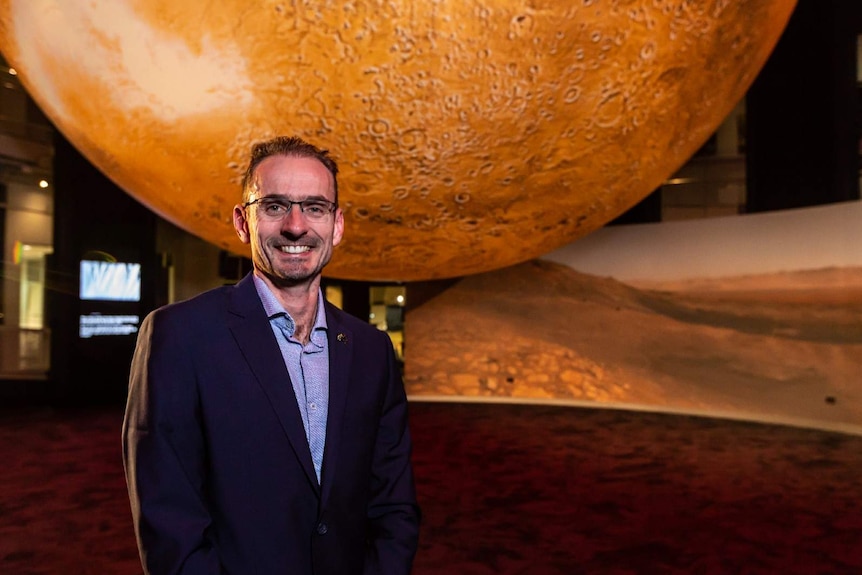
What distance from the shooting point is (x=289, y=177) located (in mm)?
1245

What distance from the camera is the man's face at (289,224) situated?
49.1 inches

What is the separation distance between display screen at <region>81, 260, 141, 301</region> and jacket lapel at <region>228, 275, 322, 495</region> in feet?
23.2

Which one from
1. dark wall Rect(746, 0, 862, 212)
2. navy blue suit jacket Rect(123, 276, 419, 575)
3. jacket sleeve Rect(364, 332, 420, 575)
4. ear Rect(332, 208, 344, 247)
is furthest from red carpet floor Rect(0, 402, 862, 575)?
dark wall Rect(746, 0, 862, 212)

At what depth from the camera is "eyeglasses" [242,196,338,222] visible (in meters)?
1.25

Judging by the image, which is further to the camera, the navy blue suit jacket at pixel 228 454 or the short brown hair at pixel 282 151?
the short brown hair at pixel 282 151

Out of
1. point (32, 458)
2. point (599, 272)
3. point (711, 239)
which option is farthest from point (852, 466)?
Result: point (32, 458)

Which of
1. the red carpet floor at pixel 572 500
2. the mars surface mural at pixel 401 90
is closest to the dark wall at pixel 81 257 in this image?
the red carpet floor at pixel 572 500

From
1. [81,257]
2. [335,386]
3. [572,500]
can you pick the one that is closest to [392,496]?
[335,386]

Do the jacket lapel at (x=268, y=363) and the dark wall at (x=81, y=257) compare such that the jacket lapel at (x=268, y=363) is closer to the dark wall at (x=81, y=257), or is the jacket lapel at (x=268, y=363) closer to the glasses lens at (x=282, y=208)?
the glasses lens at (x=282, y=208)

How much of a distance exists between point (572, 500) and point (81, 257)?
6099mm

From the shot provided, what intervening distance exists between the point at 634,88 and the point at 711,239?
3.31m

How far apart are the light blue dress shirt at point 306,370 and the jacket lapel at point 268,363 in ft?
0.10

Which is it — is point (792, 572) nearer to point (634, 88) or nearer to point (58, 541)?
point (634, 88)

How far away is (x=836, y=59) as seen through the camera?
644 cm
